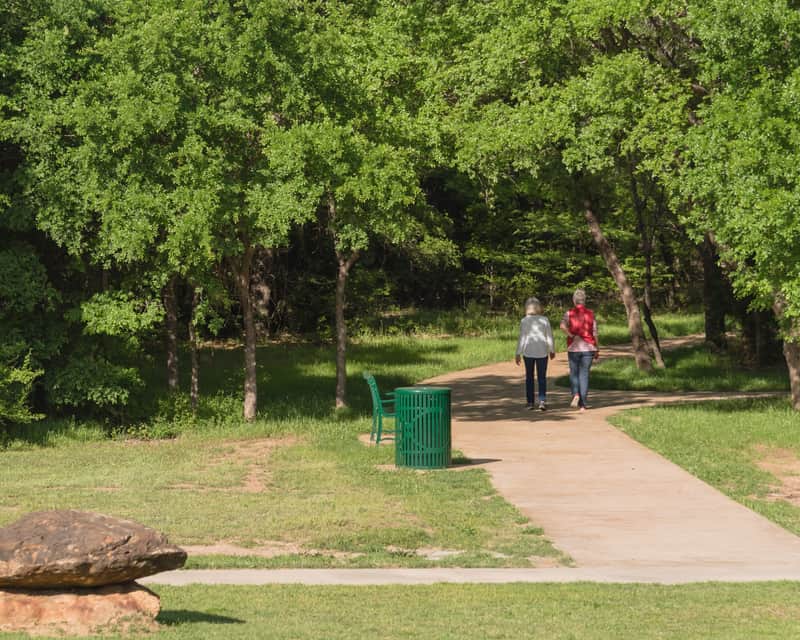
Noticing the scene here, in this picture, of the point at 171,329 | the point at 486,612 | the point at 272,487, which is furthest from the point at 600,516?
the point at 171,329

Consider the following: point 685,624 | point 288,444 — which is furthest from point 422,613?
point 288,444

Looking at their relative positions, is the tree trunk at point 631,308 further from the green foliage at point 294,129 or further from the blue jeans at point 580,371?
the blue jeans at point 580,371

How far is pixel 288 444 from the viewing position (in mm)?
20047

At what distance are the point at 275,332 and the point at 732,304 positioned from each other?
52.1 ft

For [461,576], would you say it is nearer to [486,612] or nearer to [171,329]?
[486,612]

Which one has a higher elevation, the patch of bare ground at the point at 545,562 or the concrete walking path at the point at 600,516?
the concrete walking path at the point at 600,516

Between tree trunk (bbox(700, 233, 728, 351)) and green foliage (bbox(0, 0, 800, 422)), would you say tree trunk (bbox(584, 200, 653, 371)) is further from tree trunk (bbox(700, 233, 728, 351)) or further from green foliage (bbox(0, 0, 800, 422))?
green foliage (bbox(0, 0, 800, 422))

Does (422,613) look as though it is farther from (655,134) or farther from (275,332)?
(275,332)

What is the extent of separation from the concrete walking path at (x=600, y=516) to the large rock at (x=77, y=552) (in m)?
1.79

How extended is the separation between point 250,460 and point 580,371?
662 centimetres

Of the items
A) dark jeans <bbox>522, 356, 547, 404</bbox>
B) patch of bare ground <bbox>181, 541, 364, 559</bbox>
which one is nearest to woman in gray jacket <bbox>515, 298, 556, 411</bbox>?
dark jeans <bbox>522, 356, 547, 404</bbox>

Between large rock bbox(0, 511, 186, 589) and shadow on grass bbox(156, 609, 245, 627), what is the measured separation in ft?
1.43

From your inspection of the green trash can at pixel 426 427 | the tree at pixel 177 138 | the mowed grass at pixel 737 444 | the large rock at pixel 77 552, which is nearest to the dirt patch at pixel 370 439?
the green trash can at pixel 426 427

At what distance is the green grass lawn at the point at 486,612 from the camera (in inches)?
349
